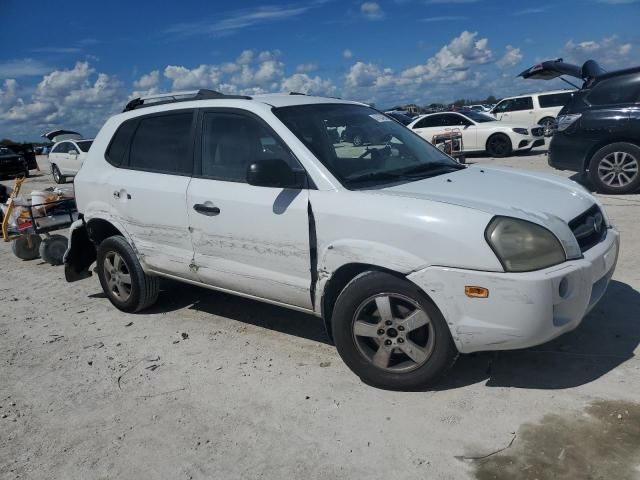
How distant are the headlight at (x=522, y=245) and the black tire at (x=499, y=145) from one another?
14.2 meters

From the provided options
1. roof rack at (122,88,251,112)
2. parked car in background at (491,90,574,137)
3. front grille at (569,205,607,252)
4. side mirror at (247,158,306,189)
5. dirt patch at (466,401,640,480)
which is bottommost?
dirt patch at (466,401,640,480)

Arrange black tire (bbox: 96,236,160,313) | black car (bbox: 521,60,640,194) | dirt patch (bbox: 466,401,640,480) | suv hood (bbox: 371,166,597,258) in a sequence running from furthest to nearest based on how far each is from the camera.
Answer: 1. black car (bbox: 521,60,640,194)
2. black tire (bbox: 96,236,160,313)
3. suv hood (bbox: 371,166,597,258)
4. dirt patch (bbox: 466,401,640,480)

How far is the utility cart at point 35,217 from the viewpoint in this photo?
313 inches

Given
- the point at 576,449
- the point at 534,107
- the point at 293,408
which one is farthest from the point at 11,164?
the point at 576,449

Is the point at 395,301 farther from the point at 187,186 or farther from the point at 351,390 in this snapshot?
the point at 187,186

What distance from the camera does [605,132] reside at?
27.2 ft

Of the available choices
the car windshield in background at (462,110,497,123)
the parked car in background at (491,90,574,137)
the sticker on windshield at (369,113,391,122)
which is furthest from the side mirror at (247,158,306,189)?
the parked car in background at (491,90,574,137)

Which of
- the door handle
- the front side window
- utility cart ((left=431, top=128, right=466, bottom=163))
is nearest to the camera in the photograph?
the front side window

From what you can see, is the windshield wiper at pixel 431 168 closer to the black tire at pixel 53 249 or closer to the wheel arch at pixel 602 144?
the wheel arch at pixel 602 144

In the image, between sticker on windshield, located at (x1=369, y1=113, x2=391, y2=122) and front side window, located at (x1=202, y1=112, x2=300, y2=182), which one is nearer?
front side window, located at (x1=202, y1=112, x2=300, y2=182)

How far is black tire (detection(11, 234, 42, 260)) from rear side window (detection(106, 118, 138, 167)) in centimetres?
379

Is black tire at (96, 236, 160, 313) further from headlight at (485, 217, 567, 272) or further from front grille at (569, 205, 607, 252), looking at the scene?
front grille at (569, 205, 607, 252)

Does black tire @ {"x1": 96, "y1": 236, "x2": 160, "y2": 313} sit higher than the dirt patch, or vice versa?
black tire @ {"x1": 96, "y1": 236, "x2": 160, "y2": 313}

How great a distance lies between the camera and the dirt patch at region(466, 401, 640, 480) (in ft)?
8.19
